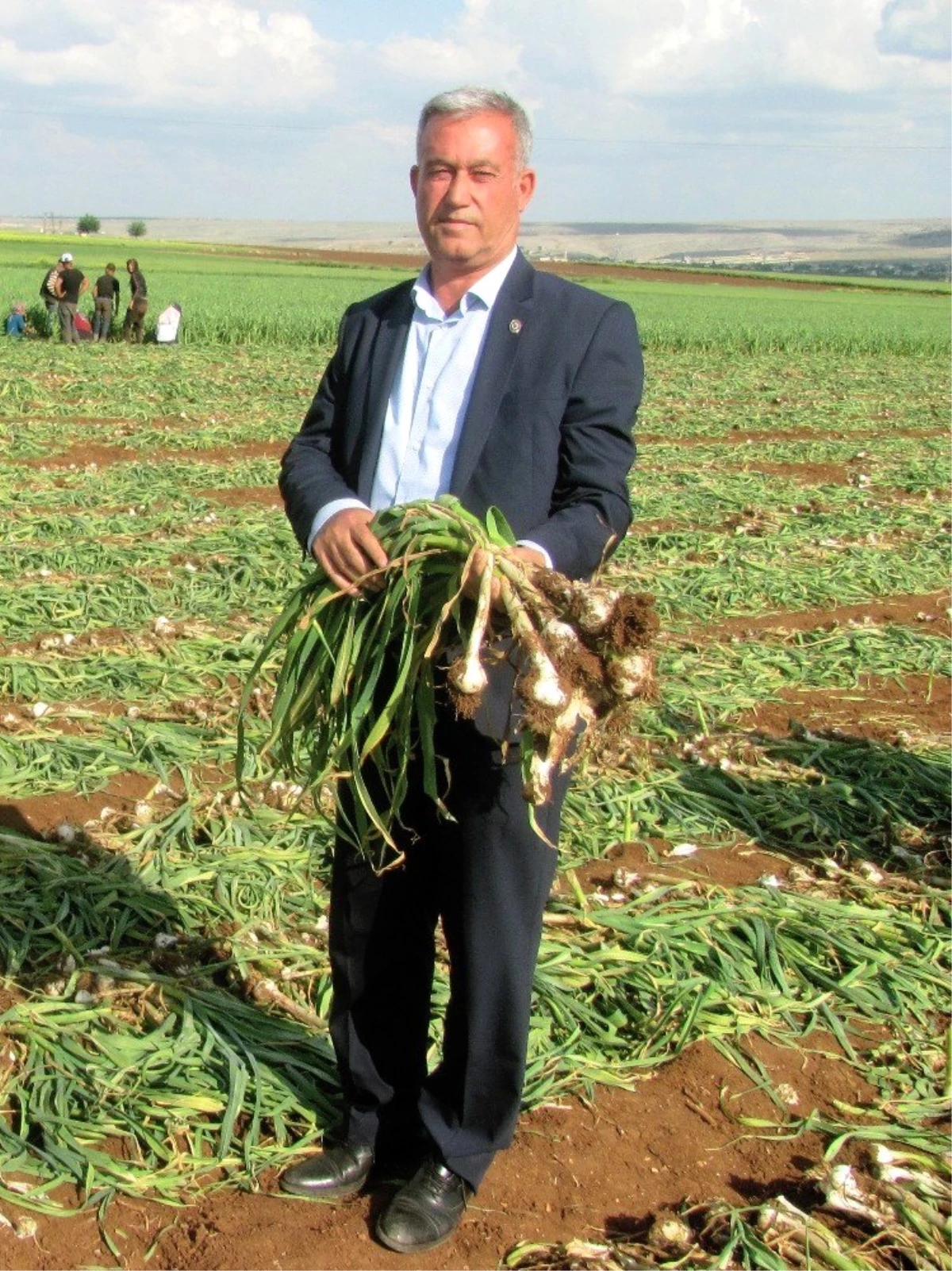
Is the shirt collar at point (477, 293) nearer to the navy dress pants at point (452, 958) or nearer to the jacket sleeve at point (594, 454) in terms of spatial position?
the jacket sleeve at point (594, 454)

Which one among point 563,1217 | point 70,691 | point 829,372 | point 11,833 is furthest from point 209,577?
point 829,372

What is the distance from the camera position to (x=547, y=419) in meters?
2.42

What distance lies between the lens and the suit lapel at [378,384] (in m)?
2.52

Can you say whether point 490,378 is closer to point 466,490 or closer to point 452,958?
point 466,490

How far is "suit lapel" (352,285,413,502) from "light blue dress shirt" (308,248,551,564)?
0.04 feet

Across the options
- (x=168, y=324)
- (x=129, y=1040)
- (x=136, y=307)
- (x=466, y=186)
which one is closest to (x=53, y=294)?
(x=136, y=307)

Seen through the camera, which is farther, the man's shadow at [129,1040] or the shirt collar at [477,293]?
the man's shadow at [129,1040]

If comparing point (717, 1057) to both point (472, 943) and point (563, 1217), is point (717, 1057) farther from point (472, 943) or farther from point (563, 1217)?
point (472, 943)

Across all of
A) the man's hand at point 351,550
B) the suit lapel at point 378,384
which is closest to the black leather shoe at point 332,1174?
the man's hand at point 351,550

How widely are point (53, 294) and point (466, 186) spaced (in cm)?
2045

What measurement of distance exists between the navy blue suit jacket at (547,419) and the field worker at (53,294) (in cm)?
1962

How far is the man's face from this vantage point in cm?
234

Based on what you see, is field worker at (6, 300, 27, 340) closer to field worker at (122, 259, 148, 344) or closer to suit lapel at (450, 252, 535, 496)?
field worker at (122, 259, 148, 344)

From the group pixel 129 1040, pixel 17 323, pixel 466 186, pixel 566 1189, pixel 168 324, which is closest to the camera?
pixel 466 186
